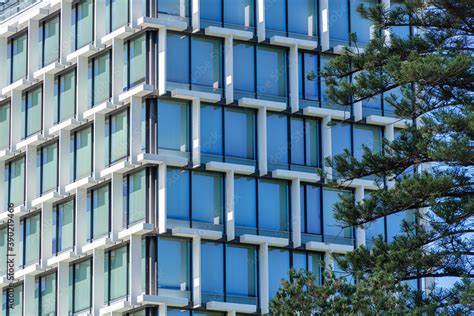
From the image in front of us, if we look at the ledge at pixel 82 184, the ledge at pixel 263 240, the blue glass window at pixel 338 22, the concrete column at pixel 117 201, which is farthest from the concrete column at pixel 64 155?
the blue glass window at pixel 338 22

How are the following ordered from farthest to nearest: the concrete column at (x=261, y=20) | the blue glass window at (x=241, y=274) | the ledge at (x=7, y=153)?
the ledge at (x=7, y=153), the concrete column at (x=261, y=20), the blue glass window at (x=241, y=274)

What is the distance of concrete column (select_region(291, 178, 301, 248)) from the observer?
265 feet

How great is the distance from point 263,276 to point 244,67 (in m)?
7.74

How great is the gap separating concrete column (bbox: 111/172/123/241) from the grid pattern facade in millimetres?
51

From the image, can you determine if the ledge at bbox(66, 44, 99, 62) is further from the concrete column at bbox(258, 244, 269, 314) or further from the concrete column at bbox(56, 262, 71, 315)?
the concrete column at bbox(258, 244, 269, 314)

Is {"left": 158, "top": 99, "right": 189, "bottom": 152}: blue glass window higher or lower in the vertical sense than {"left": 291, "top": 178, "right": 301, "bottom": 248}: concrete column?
higher

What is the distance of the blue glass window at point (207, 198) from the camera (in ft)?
258

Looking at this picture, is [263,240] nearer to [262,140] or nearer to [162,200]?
[262,140]

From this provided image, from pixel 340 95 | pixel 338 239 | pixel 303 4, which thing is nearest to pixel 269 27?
pixel 303 4

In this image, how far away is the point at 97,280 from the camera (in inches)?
3155

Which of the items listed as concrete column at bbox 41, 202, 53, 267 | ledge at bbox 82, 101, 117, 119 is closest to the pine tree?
ledge at bbox 82, 101, 117, 119


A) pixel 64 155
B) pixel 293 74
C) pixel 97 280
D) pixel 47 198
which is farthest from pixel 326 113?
pixel 47 198

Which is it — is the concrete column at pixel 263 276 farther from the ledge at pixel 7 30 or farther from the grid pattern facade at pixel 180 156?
the ledge at pixel 7 30

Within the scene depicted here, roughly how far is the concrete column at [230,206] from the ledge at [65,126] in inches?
265
